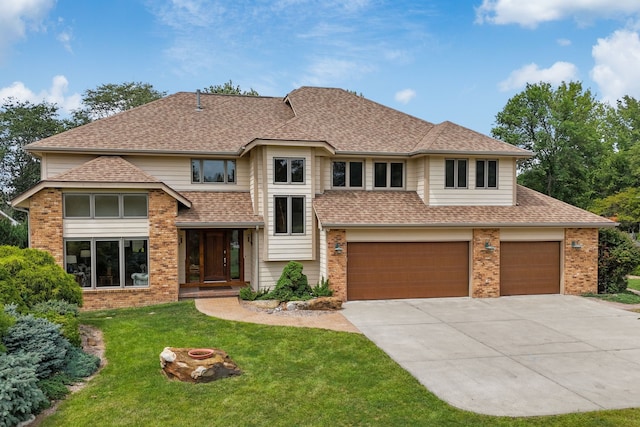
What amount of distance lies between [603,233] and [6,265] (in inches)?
751

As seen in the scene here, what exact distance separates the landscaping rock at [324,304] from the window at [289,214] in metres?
2.89

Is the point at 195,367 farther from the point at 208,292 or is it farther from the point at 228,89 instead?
the point at 228,89

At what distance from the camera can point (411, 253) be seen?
15648 mm

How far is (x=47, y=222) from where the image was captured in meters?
13.9

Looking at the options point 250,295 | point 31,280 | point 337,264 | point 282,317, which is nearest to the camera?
point 31,280

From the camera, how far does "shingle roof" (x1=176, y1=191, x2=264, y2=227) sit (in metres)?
15.0

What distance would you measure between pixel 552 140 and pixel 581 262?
1819 centimetres

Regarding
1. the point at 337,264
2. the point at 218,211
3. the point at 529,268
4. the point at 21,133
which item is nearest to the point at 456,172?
the point at 529,268

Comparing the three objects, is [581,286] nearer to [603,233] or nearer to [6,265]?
[603,233]

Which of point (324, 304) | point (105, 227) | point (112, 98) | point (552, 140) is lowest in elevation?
point (324, 304)

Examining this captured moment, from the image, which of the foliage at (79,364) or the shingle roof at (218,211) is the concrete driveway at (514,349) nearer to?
the shingle roof at (218,211)

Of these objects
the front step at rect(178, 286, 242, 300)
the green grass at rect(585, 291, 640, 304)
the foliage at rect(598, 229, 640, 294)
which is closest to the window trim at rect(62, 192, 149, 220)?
the front step at rect(178, 286, 242, 300)

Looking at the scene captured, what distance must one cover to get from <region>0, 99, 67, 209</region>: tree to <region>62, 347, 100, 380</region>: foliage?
30.9 metres

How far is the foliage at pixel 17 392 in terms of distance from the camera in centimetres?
612
